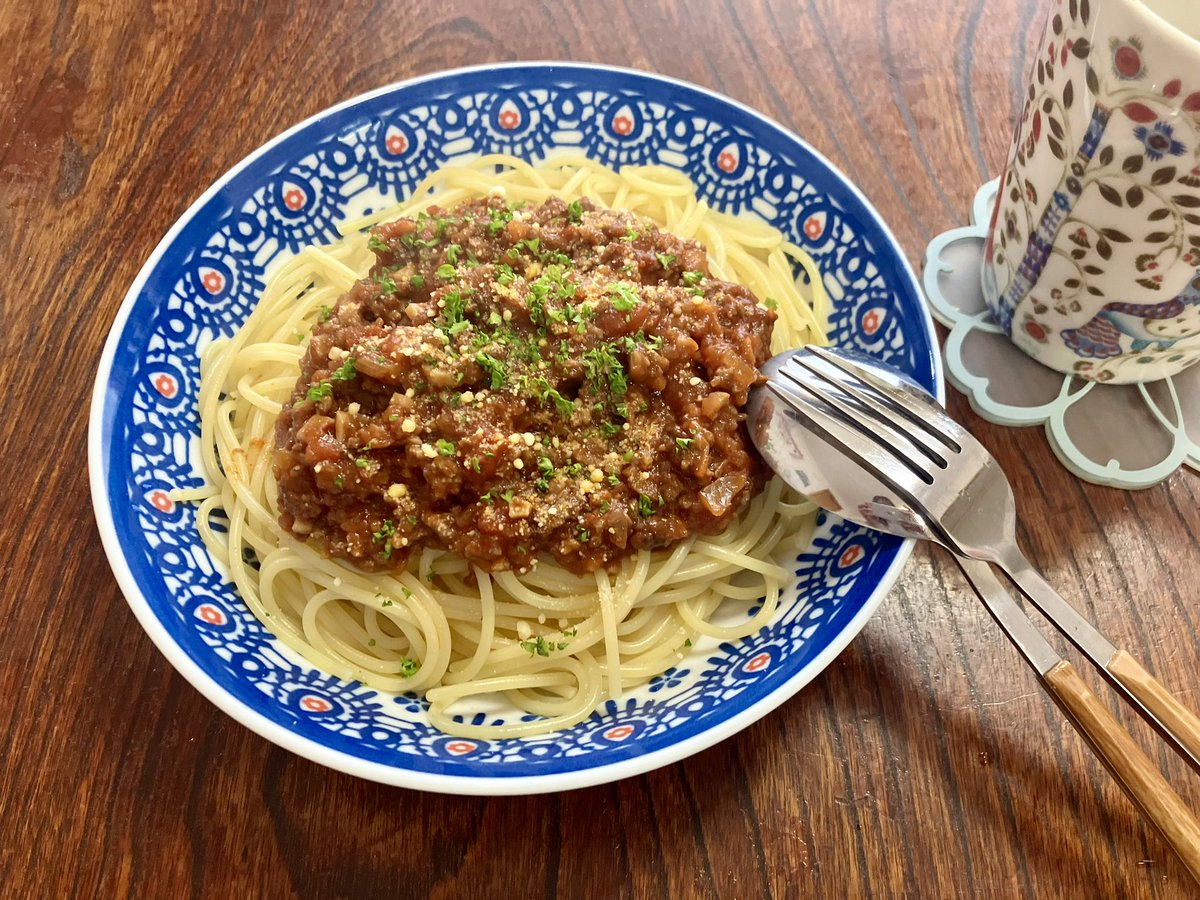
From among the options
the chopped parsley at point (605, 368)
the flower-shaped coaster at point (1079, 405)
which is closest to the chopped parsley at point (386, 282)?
the chopped parsley at point (605, 368)

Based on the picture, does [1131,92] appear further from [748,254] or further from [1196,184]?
[748,254]

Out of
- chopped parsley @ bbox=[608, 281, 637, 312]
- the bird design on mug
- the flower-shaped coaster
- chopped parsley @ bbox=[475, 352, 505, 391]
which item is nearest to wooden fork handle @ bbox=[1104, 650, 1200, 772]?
the flower-shaped coaster

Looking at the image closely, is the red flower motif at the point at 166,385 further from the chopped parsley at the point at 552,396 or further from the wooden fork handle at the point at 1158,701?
the wooden fork handle at the point at 1158,701

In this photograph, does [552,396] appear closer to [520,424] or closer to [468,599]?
[520,424]

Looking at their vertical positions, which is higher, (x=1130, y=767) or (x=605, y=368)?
(x=605, y=368)

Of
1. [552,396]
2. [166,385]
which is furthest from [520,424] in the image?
[166,385]

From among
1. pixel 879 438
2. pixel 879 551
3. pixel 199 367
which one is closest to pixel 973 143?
pixel 879 438
